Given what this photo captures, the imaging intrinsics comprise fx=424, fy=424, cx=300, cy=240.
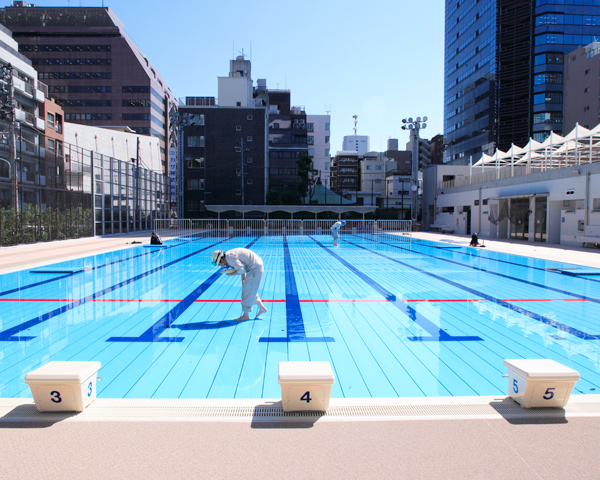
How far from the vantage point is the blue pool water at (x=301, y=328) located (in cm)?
520

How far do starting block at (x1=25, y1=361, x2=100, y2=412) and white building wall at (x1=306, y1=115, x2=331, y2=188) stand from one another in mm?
78660

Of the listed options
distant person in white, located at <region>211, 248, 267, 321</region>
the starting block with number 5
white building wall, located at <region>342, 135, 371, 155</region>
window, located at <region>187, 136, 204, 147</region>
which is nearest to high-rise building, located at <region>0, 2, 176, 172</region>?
window, located at <region>187, 136, 204, 147</region>

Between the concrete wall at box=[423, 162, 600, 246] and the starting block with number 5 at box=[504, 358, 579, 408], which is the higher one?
the concrete wall at box=[423, 162, 600, 246]

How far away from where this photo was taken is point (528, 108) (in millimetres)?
62250

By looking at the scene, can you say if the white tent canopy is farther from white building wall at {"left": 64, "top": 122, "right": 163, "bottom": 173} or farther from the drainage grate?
white building wall at {"left": 64, "top": 122, "right": 163, "bottom": 173}

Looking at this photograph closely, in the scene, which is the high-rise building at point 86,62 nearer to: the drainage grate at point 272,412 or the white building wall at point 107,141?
the white building wall at point 107,141

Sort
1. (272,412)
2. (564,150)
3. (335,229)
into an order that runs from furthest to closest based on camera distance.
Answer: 1. (564,150)
2. (335,229)
3. (272,412)

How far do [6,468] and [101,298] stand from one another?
24.8ft

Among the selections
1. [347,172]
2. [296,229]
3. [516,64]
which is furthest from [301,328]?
[347,172]

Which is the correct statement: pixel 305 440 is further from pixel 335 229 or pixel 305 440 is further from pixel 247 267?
pixel 335 229

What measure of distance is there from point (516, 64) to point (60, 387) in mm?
74602

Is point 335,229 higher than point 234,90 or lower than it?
lower

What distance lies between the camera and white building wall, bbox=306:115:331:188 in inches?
3219

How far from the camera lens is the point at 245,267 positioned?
7.70 meters
